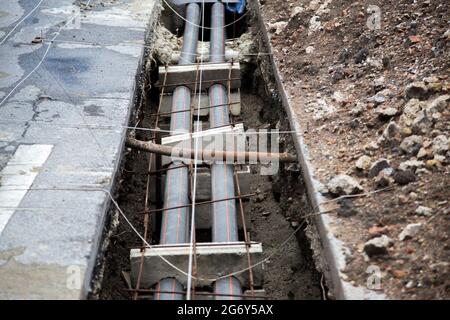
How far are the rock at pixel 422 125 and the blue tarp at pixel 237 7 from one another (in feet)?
17.0

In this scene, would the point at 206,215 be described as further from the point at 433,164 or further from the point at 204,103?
the point at 433,164

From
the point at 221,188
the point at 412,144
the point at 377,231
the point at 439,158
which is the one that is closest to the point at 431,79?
the point at 412,144

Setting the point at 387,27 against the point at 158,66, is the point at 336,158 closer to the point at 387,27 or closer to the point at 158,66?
the point at 387,27

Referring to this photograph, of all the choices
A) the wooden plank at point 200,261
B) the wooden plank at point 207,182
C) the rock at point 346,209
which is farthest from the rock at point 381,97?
the wooden plank at point 200,261

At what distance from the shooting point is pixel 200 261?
4.25 meters

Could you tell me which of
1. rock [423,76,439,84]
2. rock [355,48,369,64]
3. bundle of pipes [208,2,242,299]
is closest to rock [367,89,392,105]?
rock [423,76,439,84]

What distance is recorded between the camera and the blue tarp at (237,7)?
8820 millimetres

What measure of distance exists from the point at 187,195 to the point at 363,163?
1685mm

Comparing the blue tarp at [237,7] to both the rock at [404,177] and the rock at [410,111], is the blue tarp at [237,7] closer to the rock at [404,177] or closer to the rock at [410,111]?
the rock at [410,111]

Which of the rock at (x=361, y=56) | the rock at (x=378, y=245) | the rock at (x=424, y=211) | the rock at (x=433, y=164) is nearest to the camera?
the rock at (x=378, y=245)

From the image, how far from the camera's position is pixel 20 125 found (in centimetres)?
510

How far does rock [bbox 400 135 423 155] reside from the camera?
411 centimetres
